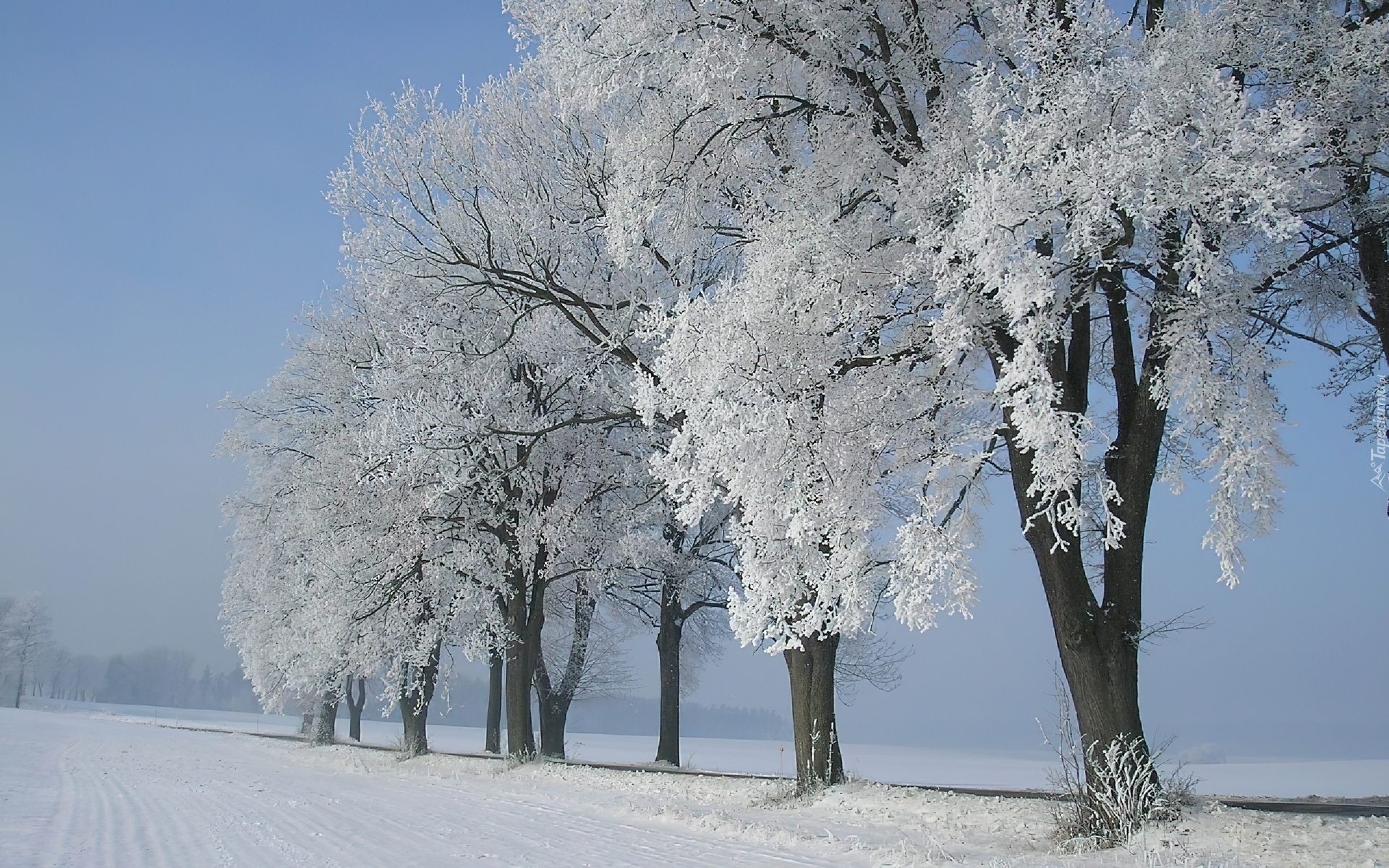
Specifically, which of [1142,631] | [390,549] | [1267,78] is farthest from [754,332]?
[390,549]

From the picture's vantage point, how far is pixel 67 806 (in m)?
11.1

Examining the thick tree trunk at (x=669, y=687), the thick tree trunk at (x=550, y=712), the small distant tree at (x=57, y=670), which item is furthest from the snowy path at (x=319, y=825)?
the small distant tree at (x=57, y=670)

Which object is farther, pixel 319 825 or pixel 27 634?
pixel 27 634

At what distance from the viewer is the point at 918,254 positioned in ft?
25.8

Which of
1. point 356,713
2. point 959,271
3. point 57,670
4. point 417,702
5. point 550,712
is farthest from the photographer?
point 57,670

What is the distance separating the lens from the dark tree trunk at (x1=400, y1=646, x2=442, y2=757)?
19.8m

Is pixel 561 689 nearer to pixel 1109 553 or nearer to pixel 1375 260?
pixel 1109 553

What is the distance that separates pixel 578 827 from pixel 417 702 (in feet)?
41.7

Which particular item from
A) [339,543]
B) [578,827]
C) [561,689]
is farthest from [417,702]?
[578,827]

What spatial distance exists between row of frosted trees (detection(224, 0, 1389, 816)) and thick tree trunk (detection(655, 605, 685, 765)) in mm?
7939

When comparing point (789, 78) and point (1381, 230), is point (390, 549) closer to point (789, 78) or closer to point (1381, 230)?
point (789, 78)

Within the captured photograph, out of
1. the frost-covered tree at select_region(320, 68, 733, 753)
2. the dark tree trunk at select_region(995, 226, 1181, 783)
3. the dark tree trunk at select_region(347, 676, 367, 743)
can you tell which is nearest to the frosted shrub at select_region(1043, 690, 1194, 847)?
the dark tree trunk at select_region(995, 226, 1181, 783)

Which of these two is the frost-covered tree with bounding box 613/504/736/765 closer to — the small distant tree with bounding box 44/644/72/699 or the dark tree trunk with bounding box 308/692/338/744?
the dark tree trunk with bounding box 308/692/338/744

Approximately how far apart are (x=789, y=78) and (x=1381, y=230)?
20.0 ft
